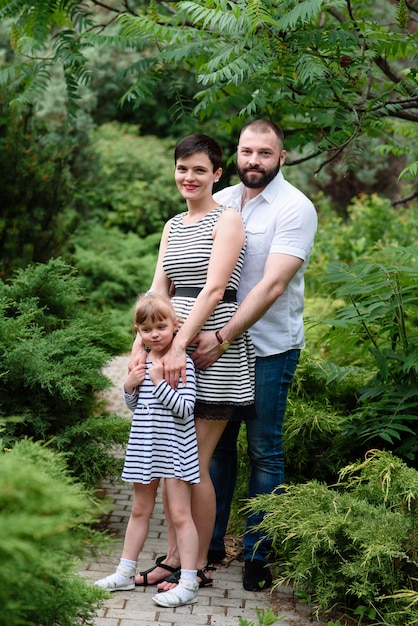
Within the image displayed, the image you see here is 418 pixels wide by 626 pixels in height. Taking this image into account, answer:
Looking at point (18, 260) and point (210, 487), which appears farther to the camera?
point (18, 260)

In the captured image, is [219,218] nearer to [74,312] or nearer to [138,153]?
[74,312]

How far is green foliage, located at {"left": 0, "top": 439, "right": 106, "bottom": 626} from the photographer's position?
2174 mm

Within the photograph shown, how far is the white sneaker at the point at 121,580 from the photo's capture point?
13.2 ft

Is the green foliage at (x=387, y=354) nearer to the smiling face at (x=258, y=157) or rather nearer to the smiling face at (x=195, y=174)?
the smiling face at (x=258, y=157)

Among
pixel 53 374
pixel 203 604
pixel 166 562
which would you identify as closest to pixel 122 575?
pixel 166 562

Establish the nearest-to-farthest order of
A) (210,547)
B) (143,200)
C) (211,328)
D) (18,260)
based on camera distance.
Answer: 1. (211,328)
2. (210,547)
3. (18,260)
4. (143,200)

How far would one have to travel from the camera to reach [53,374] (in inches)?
181

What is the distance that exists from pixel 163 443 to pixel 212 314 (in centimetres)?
69

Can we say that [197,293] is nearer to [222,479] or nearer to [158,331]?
[158,331]

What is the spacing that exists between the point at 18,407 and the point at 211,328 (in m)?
1.36

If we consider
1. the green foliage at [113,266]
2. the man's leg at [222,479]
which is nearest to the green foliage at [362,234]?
the green foliage at [113,266]

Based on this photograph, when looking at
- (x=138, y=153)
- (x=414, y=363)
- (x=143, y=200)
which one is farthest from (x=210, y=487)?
(x=138, y=153)

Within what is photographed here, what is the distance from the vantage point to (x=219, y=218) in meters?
4.13

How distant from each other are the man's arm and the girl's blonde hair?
22 cm
